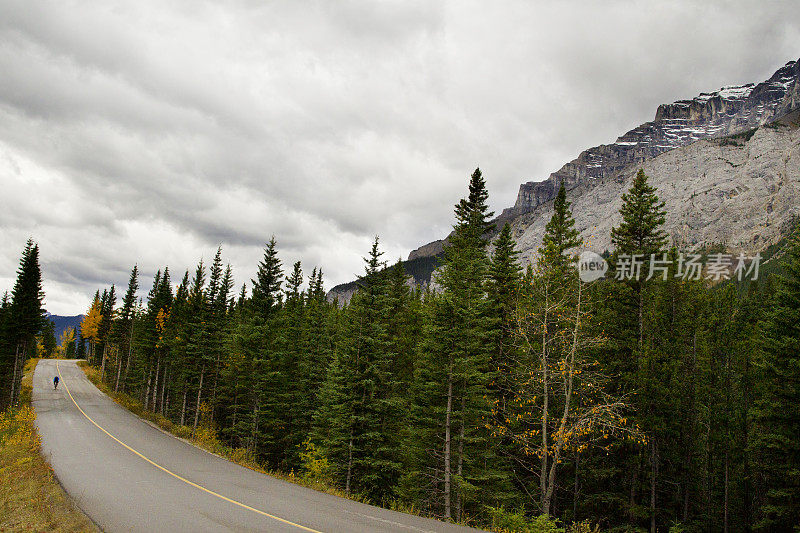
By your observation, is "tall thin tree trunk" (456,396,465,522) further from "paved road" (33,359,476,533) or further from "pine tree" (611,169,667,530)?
"pine tree" (611,169,667,530)

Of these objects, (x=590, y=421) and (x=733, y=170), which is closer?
(x=590, y=421)

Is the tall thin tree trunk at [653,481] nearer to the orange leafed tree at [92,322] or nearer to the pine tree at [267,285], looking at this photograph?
the pine tree at [267,285]

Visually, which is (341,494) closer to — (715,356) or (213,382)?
(213,382)

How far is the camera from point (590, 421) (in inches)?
479

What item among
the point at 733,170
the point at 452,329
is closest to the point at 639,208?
the point at 452,329

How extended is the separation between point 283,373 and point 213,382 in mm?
12396

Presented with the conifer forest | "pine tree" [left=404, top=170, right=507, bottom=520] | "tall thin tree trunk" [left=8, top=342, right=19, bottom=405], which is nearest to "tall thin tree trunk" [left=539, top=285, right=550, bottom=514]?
the conifer forest

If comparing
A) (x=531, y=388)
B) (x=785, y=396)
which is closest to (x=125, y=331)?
(x=531, y=388)

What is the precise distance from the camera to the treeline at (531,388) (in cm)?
1623

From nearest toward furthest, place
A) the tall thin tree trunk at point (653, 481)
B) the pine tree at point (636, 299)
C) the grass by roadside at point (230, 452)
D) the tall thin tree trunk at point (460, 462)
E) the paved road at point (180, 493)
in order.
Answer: the paved road at point (180, 493) → the grass by roadside at point (230, 452) → the tall thin tree trunk at point (460, 462) → the tall thin tree trunk at point (653, 481) → the pine tree at point (636, 299)

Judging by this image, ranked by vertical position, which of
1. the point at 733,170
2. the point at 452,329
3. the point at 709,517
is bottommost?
the point at 709,517

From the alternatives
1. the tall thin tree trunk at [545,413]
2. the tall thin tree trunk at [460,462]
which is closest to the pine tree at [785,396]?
the tall thin tree trunk at [545,413]

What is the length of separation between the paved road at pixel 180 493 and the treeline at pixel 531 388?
475cm

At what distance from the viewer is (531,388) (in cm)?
1606
